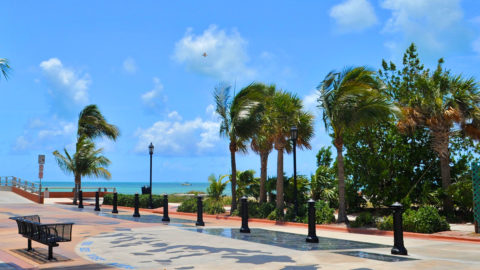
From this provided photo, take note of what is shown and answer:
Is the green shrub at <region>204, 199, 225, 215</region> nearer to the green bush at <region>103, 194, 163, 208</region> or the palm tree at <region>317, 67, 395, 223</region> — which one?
the green bush at <region>103, 194, 163, 208</region>

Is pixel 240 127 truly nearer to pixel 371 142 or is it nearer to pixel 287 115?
pixel 287 115

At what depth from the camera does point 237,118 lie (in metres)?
21.8

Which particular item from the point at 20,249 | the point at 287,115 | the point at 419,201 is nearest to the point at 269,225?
the point at 287,115

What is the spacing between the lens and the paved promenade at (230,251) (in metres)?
9.30

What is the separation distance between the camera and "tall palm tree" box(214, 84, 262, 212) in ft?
71.5

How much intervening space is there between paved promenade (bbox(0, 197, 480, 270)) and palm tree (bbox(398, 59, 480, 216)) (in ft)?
18.7

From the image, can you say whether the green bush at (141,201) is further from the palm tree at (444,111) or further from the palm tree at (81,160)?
the palm tree at (444,111)

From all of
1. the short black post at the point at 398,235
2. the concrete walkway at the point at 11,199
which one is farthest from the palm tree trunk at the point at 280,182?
the concrete walkway at the point at 11,199

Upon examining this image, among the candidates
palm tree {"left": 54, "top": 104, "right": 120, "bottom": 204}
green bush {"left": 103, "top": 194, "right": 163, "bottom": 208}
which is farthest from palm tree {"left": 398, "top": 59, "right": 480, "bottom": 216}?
palm tree {"left": 54, "top": 104, "right": 120, "bottom": 204}

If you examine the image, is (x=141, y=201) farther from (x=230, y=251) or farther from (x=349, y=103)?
(x=230, y=251)

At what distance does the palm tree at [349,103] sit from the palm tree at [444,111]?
1.54 meters

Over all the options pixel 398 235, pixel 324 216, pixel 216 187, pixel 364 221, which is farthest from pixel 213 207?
pixel 398 235

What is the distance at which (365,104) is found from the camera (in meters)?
17.3

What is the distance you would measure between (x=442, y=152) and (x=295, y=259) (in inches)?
429
